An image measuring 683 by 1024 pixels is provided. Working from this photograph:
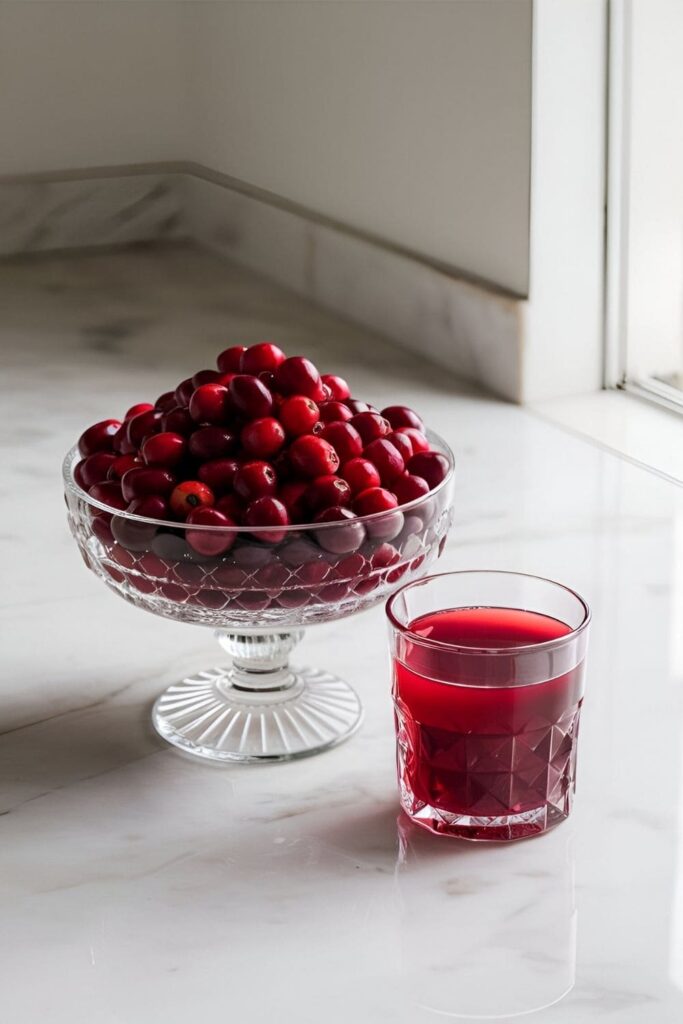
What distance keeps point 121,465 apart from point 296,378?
4.0 inches

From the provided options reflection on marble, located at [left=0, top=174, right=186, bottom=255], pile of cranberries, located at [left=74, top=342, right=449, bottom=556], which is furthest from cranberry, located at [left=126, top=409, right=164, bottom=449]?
reflection on marble, located at [left=0, top=174, right=186, bottom=255]

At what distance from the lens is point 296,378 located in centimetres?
77

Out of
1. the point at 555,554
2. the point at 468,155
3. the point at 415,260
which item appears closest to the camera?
the point at 555,554

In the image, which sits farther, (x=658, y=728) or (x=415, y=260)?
(x=415, y=260)

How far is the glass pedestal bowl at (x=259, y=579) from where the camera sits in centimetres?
71

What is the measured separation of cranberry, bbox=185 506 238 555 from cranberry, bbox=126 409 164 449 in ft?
0.26

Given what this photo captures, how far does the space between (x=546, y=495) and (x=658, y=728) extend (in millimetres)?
394

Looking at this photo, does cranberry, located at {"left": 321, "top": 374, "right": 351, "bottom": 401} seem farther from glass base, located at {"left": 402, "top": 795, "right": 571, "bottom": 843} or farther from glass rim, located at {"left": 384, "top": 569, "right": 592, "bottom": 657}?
glass base, located at {"left": 402, "top": 795, "right": 571, "bottom": 843}

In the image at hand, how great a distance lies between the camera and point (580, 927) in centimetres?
67

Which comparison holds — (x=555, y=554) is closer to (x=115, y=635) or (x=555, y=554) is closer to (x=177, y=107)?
(x=115, y=635)

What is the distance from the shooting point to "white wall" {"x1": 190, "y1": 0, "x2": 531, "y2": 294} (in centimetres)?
141

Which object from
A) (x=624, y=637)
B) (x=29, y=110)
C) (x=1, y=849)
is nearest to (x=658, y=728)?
(x=624, y=637)

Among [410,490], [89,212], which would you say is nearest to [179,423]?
[410,490]

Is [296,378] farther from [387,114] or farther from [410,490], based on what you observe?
[387,114]
